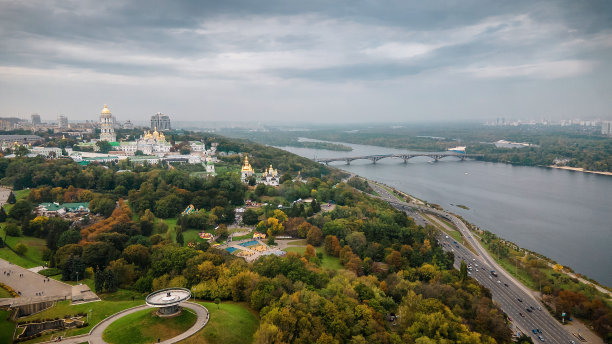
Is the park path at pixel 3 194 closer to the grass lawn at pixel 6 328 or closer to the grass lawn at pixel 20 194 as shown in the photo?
the grass lawn at pixel 20 194

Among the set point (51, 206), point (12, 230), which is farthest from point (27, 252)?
point (51, 206)

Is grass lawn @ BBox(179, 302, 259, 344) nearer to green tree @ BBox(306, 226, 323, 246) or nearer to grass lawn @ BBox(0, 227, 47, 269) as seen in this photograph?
green tree @ BBox(306, 226, 323, 246)

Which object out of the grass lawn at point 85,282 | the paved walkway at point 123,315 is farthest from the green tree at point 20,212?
the paved walkway at point 123,315

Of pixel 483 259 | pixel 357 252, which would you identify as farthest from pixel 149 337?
pixel 483 259

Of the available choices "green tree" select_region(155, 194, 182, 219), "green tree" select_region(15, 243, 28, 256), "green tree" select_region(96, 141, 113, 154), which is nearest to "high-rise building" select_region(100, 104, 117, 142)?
"green tree" select_region(96, 141, 113, 154)

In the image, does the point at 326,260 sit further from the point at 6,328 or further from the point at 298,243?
the point at 6,328

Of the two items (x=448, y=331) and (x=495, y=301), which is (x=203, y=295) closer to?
(x=448, y=331)

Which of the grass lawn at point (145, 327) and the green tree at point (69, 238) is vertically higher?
the green tree at point (69, 238)
